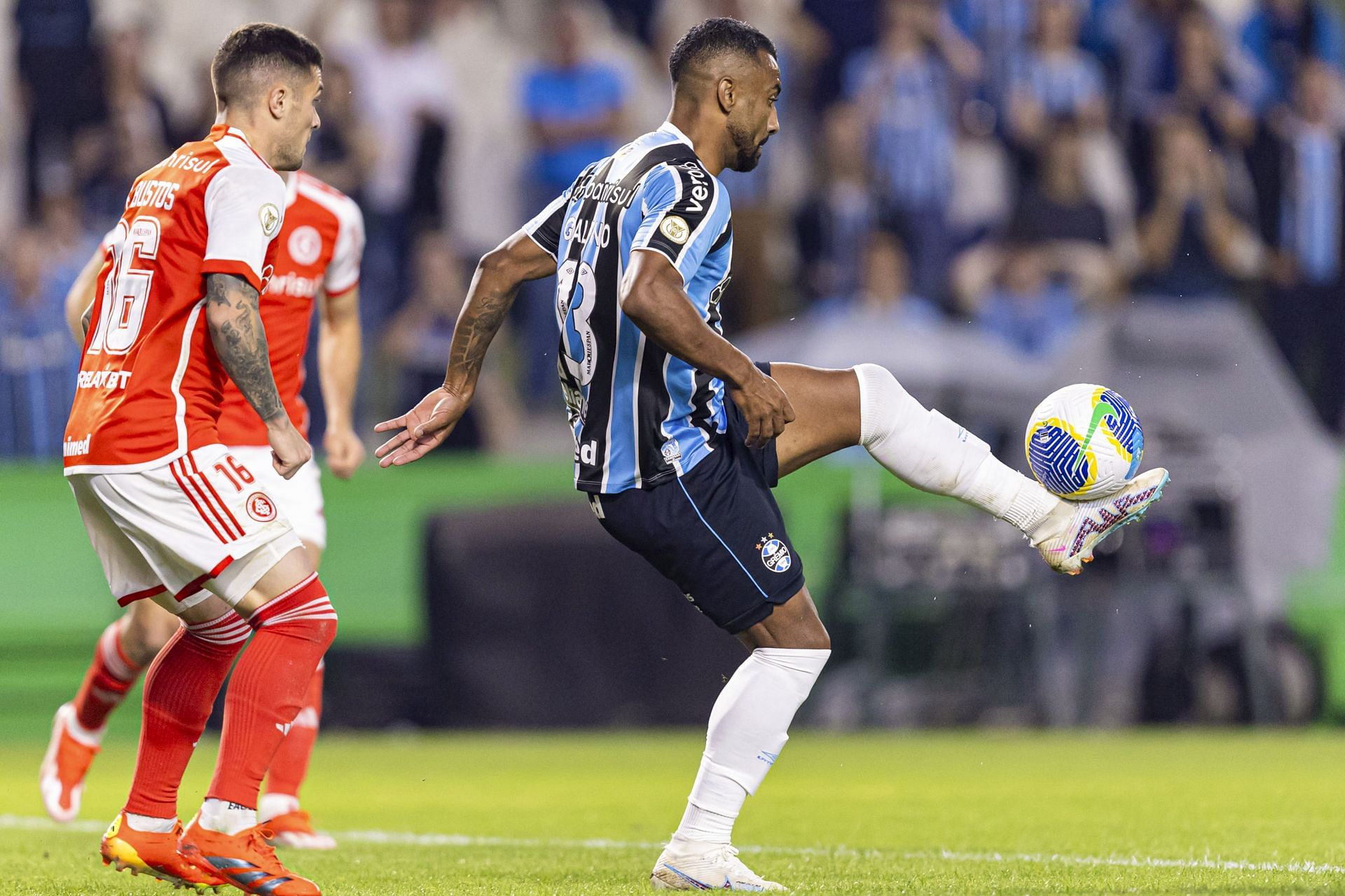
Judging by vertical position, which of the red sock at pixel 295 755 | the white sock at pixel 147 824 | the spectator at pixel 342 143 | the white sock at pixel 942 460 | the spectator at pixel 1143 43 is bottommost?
the red sock at pixel 295 755

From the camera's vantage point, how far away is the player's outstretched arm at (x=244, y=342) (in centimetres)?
428

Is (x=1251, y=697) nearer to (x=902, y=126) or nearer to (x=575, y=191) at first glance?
(x=902, y=126)

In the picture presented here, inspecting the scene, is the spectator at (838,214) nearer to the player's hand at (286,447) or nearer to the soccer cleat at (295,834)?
the soccer cleat at (295,834)

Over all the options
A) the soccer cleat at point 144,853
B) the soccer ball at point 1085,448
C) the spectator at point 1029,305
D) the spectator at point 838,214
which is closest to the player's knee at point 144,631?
the soccer cleat at point 144,853

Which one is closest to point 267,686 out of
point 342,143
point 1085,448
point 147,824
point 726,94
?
point 147,824

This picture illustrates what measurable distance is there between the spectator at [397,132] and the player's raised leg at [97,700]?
7.08 m

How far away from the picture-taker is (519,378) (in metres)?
13.6

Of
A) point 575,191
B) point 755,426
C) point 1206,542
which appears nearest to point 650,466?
point 755,426

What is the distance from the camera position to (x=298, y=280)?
6.41 metres

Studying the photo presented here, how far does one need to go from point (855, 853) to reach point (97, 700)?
9.32 feet

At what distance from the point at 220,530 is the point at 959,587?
8.76 m

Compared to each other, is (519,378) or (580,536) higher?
(519,378)

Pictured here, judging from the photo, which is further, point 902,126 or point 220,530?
point 902,126

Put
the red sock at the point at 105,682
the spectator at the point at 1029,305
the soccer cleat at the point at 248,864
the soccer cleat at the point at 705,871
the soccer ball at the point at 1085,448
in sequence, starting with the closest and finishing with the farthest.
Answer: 1. the soccer cleat at the point at 248,864
2. the soccer cleat at the point at 705,871
3. the soccer ball at the point at 1085,448
4. the red sock at the point at 105,682
5. the spectator at the point at 1029,305
